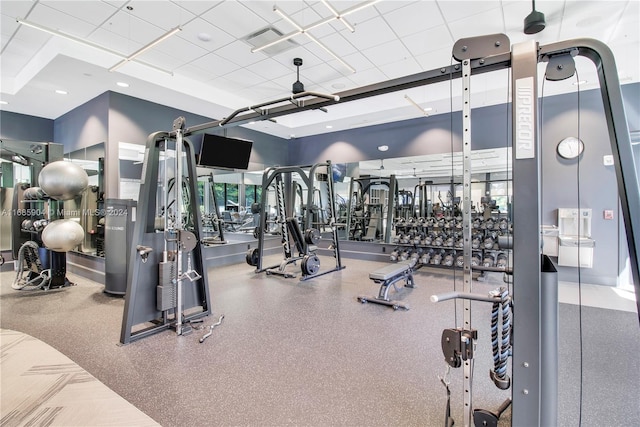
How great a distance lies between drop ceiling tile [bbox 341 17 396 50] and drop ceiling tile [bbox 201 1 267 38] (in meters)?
1.12

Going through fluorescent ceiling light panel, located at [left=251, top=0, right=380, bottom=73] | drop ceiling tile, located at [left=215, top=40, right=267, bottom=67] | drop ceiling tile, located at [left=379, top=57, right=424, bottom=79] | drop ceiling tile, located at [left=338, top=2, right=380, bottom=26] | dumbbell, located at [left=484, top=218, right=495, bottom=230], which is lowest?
dumbbell, located at [left=484, top=218, right=495, bottom=230]

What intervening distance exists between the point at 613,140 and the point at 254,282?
4695mm

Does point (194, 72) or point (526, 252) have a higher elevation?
point (194, 72)

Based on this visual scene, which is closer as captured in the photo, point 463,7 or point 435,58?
point 463,7

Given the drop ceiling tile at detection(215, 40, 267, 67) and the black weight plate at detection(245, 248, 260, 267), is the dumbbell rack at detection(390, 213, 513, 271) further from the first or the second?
the drop ceiling tile at detection(215, 40, 267, 67)

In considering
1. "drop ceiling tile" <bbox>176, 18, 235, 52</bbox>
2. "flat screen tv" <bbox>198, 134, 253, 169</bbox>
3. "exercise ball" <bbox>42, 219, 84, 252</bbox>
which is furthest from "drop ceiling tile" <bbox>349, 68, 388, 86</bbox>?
"exercise ball" <bbox>42, 219, 84, 252</bbox>

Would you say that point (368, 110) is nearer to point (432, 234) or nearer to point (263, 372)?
point (432, 234)

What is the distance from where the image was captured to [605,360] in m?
2.55

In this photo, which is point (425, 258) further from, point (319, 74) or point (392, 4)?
point (392, 4)

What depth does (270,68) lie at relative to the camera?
5.05m

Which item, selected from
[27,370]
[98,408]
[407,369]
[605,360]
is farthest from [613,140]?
[27,370]

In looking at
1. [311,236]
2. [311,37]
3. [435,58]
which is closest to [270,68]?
[311,37]

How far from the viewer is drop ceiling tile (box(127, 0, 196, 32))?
3.43m

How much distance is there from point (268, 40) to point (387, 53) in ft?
5.64
